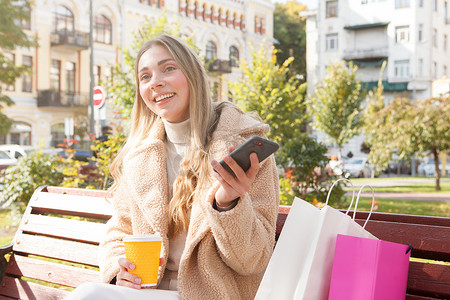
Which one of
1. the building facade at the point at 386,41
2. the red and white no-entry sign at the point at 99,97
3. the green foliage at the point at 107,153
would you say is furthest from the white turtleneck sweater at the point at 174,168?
the building facade at the point at 386,41

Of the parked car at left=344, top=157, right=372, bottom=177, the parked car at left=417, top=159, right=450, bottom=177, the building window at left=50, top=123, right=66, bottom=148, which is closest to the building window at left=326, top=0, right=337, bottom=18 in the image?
the parked car at left=417, top=159, right=450, bottom=177

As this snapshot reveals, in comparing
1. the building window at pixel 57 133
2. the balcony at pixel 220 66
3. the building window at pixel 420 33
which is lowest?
the building window at pixel 57 133

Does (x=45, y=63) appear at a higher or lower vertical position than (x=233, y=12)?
lower

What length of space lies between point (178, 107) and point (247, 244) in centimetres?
76

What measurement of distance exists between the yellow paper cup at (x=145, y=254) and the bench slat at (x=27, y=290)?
44.2 inches

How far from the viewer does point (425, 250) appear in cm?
207

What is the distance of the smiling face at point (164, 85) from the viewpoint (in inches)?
95.6

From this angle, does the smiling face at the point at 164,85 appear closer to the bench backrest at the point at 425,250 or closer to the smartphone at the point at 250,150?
the smartphone at the point at 250,150

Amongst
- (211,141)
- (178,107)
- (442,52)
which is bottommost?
(211,141)

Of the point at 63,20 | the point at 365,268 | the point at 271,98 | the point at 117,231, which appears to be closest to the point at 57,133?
the point at 63,20

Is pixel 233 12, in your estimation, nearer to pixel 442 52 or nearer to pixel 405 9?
pixel 405 9

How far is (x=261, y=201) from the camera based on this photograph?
2.12 m

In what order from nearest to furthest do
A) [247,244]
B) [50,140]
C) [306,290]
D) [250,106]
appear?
[306,290] → [247,244] → [250,106] → [50,140]

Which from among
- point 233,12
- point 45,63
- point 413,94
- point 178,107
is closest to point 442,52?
point 413,94
